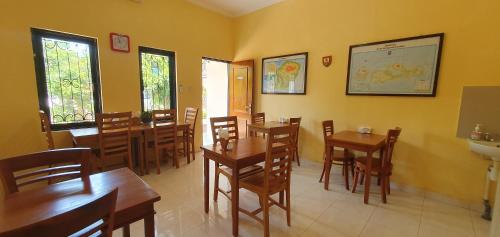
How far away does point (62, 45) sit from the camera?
2.95m

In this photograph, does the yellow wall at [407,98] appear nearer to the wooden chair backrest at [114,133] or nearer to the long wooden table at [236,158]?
the long wooden table at [236,158]

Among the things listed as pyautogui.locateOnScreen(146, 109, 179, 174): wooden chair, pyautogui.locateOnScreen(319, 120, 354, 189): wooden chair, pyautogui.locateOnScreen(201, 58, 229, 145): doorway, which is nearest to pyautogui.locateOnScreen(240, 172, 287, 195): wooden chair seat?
pyautogui.locateOnScreen(319, 120, 354, 189): wooden chair

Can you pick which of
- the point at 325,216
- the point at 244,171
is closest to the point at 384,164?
the point at 325,216

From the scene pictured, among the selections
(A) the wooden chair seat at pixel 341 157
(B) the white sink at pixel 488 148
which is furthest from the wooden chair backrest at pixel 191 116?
(B) the white sink at pixel 488 148

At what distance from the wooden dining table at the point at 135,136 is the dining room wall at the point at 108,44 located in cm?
40

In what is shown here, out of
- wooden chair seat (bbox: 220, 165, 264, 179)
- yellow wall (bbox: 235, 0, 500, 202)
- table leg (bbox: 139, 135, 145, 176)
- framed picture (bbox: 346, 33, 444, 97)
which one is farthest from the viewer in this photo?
table leg (bbox: 139, 135, 145, 176)

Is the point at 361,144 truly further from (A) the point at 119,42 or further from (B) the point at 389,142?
(A) the point at 119,42

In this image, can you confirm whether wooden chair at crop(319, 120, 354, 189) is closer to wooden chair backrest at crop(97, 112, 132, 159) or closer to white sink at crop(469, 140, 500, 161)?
white sink at crop(469, 140, 500, 161)

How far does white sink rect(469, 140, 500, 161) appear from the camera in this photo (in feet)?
6.57

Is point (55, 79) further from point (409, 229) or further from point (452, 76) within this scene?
point (452, 76)

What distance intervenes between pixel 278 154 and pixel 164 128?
2202 millimetres

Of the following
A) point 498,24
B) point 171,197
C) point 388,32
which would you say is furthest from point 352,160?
point 171,197

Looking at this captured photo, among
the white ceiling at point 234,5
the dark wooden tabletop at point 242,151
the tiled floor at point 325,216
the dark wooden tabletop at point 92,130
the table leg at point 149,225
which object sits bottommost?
the tiled floor at point 325,216

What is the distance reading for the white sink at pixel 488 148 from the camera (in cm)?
200
